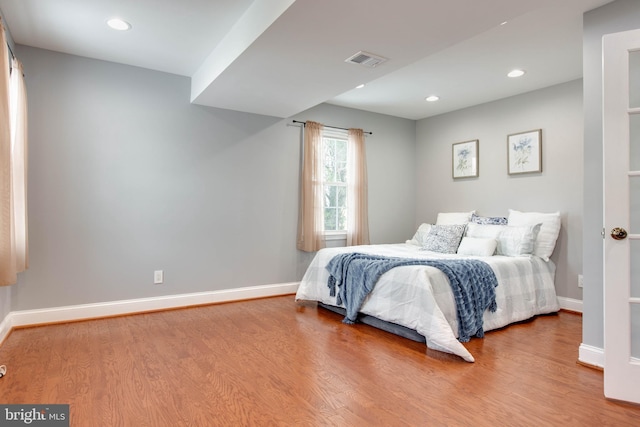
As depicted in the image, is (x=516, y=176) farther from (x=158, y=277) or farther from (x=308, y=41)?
(x=158, y=277)

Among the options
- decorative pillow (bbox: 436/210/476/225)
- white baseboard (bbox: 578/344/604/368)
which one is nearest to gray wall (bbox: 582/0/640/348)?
white baseboard (bbox: 578/344/604/368)

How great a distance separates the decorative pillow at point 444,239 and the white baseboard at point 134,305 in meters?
1.74

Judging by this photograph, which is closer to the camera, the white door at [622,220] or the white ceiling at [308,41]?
Answer: the white door at [622,220]

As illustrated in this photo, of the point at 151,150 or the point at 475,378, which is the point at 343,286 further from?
the point at 151,150

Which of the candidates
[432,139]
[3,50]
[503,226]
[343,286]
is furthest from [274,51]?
[432,139]

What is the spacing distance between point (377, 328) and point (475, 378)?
1095 millimetres

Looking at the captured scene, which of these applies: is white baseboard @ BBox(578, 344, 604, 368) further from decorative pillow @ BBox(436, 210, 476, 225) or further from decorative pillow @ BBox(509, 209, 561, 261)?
decorative pillow @ BBox(436, 210, 476, 225)

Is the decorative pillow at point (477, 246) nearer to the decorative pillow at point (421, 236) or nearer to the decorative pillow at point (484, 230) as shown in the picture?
the decorative pillow at point (484, 230)

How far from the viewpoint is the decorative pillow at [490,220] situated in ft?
14.2

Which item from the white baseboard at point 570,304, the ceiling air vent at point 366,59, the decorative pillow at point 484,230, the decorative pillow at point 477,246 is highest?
the ceiling air vent at point 366,59

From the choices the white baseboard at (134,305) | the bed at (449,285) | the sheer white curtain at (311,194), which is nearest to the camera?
the bed at (449,285)

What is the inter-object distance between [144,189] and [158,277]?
90cm

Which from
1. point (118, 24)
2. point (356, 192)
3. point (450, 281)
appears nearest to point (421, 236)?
point (356, 192)

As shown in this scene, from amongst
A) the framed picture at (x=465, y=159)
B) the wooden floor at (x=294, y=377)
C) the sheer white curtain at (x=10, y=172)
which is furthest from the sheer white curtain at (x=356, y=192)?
the sheer white curtain at (x=10, y=172)
